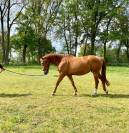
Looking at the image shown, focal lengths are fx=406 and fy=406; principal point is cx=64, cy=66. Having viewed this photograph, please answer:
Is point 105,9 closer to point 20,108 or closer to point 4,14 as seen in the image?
point 4,14

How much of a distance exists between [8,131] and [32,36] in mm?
68380

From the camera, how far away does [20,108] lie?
13.2 metres

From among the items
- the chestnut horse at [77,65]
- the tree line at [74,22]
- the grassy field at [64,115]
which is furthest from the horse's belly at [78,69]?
the tree line at [74,22]

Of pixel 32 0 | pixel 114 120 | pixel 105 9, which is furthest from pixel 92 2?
pixel 114 120

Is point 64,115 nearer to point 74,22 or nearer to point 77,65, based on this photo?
point 77,65

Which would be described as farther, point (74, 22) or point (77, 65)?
point (74, 22)

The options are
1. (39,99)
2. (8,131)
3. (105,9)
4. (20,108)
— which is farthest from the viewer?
(105,9)

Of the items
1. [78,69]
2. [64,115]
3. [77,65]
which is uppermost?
[77,65]

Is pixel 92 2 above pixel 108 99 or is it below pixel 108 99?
above

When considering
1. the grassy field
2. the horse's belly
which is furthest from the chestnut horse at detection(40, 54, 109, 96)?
the grassy field

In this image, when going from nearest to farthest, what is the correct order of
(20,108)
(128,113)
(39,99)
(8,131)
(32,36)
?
(8,131), (128,113), (20,108), (39,99), (32,36)

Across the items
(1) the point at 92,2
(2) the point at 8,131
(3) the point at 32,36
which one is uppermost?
(1) the point at 92,2

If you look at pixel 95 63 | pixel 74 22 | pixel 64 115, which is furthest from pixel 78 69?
pixel 74 22

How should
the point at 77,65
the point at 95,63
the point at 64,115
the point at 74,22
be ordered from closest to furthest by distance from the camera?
the point at 64,115 < the point at 95,63 < the point at 77,65 < the point at 74,22
